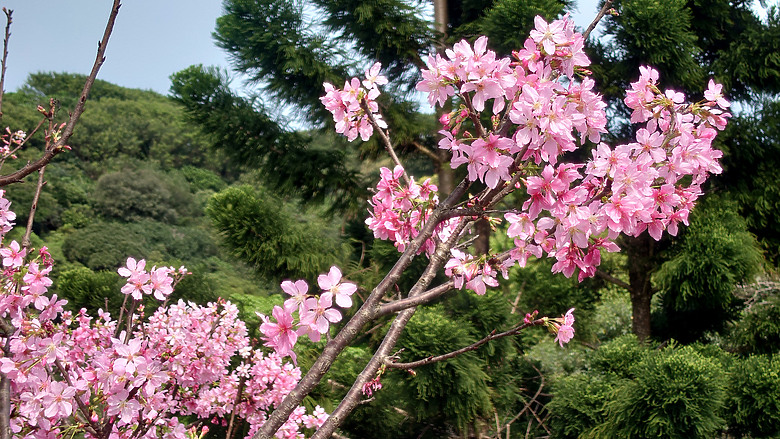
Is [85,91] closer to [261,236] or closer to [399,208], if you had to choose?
[399,208]

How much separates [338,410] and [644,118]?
0.75 m

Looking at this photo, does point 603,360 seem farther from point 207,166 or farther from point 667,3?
point 207,166

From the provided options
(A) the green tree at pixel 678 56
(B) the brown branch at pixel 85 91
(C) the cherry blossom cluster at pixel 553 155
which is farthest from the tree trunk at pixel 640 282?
(B) the brown branch at pixel 85 91

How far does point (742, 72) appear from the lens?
11.9 feet

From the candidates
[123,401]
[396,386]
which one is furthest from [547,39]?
[396,386]

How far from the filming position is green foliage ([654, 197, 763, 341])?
3.17m

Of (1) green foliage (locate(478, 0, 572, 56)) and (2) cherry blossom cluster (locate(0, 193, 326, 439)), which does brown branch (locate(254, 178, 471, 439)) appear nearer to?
(2) cherry blossom cluster (locate(0, 193, 326, 439))

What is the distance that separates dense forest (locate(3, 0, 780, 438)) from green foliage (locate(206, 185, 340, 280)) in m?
0.01

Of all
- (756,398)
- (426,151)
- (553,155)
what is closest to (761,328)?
(756,398)

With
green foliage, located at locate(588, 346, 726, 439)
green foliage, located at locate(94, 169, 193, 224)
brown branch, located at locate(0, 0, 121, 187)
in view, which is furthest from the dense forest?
green foliage, located at locate(94, 169, 193, 224)

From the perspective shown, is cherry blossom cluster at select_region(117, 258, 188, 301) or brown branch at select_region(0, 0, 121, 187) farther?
cherry blossom cluster at select_region(117, 258, 188, 301)

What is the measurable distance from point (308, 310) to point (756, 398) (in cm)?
288

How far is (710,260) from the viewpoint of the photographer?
10.4 ft

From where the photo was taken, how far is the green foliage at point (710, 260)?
10.4 feet
